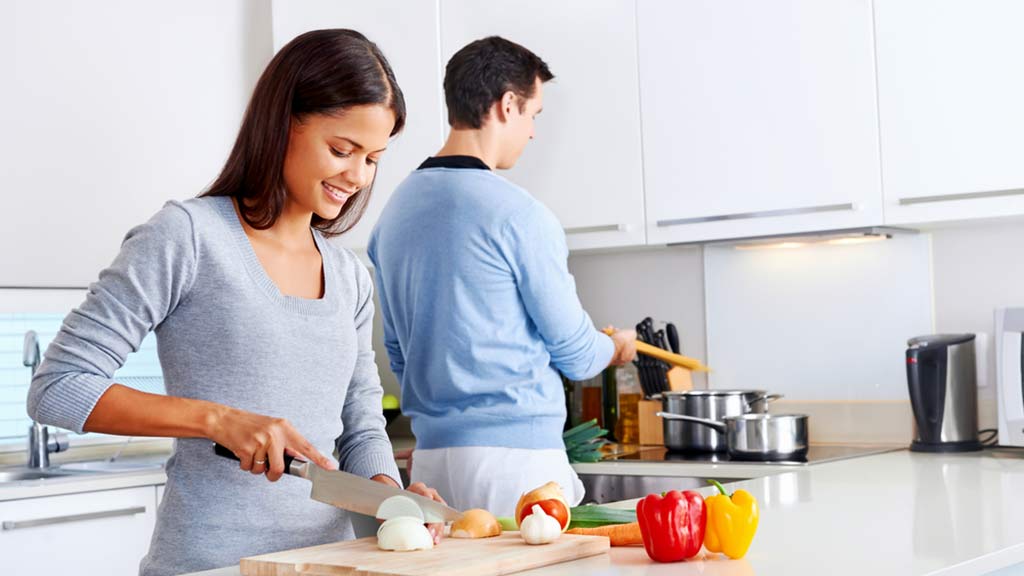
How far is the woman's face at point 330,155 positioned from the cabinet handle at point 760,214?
1.44 m

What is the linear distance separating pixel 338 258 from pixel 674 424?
1.46m

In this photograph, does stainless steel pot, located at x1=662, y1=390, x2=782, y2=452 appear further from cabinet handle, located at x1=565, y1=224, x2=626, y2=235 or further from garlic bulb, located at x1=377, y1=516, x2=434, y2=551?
garlic bulb, located at x1=377, y1=516, x2=434, y2=551

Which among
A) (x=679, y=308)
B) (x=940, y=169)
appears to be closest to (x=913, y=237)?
(x=940, y=169)

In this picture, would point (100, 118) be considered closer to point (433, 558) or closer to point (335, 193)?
point (335, 193)

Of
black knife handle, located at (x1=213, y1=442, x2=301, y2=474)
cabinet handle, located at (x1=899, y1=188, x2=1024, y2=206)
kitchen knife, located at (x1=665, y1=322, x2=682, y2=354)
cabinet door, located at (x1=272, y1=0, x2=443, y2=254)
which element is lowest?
black knife handle, located at (x1=213, y1=442, x2=301, y2=474)

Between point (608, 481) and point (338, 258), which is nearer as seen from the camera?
point (338, 258)

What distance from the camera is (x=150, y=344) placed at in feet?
11.9

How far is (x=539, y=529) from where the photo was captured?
1.41 meters

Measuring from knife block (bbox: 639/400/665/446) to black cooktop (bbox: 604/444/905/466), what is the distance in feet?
0.32

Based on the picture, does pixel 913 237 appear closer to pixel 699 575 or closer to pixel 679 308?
pixel 679 308

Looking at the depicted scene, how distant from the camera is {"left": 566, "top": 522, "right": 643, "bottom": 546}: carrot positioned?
58.3 inches

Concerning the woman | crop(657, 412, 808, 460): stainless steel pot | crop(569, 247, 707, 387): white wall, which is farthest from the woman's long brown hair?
crop(569, 247, 707, 387): white wall

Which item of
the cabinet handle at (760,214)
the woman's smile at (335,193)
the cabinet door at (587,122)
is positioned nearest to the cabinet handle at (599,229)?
the cabinet door at (587,122)

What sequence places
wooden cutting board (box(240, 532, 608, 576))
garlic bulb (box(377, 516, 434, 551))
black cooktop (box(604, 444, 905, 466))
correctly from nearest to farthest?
1. wooden cutting board (box(240, 532, 608, 576))
2. garlic bulb (box(377, 516, 434, 551))
3. black cooktop (box(604, 444, 905, 466))
